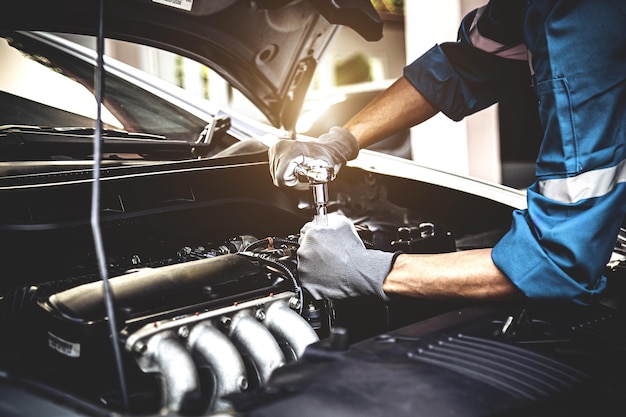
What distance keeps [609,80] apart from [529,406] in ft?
1.88

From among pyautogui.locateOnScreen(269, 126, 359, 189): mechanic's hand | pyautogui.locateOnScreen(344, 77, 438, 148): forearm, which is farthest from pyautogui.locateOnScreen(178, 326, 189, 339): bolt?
pyautogui.locateOnScreen(344, 77, 438, 148): forearm

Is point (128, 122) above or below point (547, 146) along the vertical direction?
above

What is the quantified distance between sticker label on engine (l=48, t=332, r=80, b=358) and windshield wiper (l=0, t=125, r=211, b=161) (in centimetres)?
50

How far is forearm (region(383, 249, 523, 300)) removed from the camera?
41.2 inches

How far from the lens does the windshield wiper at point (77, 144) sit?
4.23 ft

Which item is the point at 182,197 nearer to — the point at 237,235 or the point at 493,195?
the point at 237,235

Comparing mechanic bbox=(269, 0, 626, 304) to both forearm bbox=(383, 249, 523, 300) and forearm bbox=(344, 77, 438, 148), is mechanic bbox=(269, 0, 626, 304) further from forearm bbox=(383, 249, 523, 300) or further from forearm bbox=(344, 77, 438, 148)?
forearm bbox=(344, 77, 438, 148)

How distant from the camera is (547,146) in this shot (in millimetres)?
1031

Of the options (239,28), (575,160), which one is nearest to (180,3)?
(239,28)

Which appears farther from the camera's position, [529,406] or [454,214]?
[454,214]

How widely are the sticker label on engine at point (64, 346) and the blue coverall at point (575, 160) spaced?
70cm

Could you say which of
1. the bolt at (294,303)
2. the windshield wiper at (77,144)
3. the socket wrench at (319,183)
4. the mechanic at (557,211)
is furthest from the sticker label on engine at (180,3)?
the bolt at (294,303)

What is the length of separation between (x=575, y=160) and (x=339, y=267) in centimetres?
46

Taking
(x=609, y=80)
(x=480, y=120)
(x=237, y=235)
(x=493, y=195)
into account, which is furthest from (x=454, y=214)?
(x=480, y=120)
